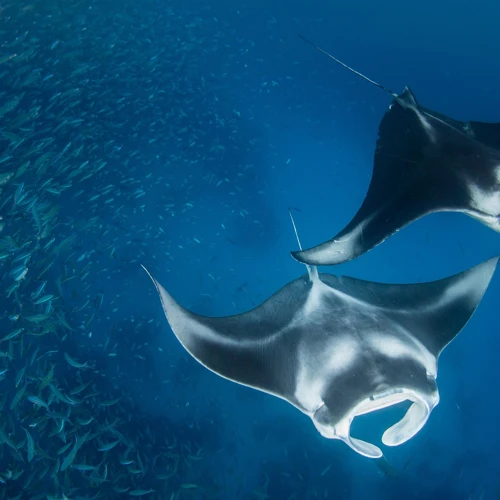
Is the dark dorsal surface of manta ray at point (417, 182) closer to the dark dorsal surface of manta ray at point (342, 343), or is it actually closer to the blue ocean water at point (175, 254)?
the dark dorsal surface of manta ray at point (342, 343)

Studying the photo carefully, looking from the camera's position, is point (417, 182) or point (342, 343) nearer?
point (342, 343)

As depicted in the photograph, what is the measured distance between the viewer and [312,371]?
130 inches

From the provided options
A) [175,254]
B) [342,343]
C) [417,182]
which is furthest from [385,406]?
[175,254]

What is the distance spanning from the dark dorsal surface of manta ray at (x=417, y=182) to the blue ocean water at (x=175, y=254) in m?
4.72

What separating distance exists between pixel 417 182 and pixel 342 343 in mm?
1644

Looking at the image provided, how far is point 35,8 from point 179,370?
12.1m

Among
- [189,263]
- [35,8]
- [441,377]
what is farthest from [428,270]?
[35,8]

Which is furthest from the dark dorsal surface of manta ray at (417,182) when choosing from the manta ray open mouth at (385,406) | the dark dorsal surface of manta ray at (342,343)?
the manta ray open mouth at (385,406)

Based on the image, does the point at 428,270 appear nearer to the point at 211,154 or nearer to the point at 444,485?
the point at 444,485

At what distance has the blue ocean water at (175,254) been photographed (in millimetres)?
7059

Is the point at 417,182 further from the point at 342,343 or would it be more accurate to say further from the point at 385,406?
the point at 385,406

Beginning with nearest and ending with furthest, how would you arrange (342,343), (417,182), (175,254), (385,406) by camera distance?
(385,406), (342,343), (417,182), (175,254)

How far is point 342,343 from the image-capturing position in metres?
3.38

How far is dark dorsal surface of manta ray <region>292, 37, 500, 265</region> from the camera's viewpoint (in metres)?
3.31
